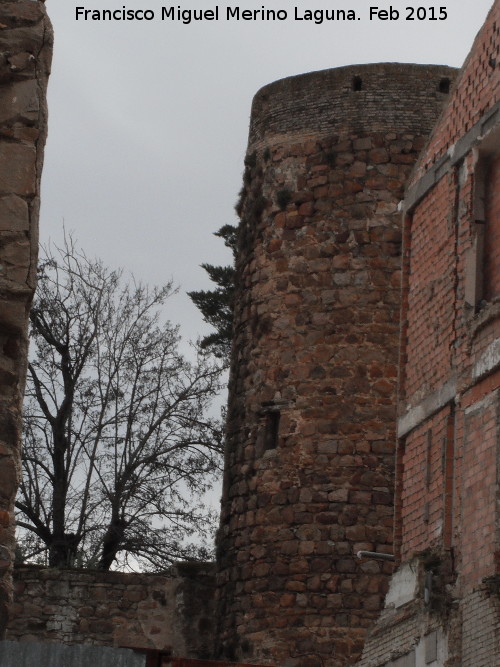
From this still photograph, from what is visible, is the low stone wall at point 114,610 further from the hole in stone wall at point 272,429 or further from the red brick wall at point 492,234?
the red brick wall at point 492,234

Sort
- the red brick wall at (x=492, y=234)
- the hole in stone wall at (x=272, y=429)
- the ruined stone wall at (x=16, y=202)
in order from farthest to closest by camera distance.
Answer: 1. the hole in stone wall at (x=272, y=429)
2. the red brick wall at (x=492, y=234)
3. the ruined stone wall at (x=16, y=202)

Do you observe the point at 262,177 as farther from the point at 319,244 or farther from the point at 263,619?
the point at 263,619

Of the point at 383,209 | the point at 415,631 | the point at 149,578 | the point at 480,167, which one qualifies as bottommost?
the point at 415,631

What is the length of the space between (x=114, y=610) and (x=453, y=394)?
6932 millimetres

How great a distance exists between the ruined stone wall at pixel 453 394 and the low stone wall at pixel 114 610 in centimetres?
511

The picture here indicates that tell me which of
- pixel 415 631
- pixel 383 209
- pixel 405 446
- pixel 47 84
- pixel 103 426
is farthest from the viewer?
pixel 103 426

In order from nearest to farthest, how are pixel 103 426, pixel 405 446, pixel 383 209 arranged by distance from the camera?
1. pixel 405 446
2. pixel 383 209
3. pixel 103 426

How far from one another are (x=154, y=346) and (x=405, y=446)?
1049cm

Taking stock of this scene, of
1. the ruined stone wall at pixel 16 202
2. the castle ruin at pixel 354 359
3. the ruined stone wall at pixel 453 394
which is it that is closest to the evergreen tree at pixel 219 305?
the castle ruin at pixel 354 359

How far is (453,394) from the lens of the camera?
12406mm

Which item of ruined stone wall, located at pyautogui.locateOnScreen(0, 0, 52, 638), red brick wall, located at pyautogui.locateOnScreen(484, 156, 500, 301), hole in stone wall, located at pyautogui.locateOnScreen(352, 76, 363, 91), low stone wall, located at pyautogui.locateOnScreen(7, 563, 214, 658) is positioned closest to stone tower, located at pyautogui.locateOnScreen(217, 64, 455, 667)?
hole in stone wall, located at pyautogui.locateOnScreen(352, 76, 363, 91)

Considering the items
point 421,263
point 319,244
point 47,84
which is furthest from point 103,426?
point 47,84

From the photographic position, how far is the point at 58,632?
17.8 metres

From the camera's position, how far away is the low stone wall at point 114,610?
58.3 ft
